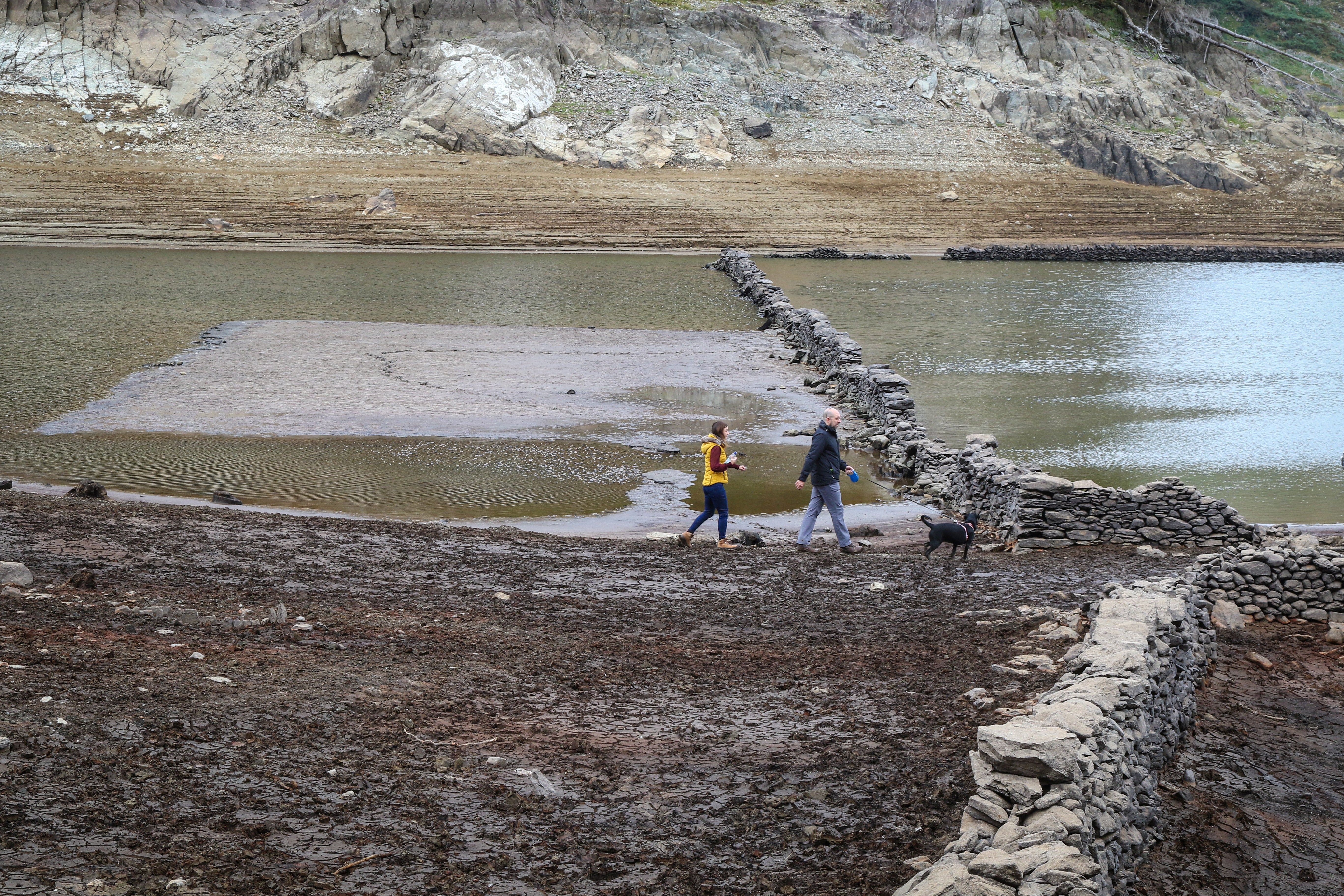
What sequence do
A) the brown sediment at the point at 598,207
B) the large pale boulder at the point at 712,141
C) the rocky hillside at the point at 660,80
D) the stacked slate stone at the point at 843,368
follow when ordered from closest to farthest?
the stacked slate stone at the point at 843,368 < the brown sediment at the point at 598,207 < the large pale boulder at the point at 712,141 < the rocky hillside at the point at 660,80

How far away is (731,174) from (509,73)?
13.6m

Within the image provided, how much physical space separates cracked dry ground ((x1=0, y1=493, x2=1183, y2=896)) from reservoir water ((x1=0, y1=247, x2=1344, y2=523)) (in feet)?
12.0

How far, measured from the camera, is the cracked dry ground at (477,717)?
18.0 ft

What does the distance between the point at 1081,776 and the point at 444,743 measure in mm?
3603

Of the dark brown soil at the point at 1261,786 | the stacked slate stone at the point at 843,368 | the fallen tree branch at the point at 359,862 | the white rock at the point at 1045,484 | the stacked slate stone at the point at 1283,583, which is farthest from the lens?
the stacked slate stone at the point at 843,368

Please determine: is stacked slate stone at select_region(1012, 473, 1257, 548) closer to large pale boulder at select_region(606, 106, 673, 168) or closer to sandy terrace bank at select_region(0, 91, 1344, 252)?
sandy terrace bank at select_region(0, 91, 1344, 252)

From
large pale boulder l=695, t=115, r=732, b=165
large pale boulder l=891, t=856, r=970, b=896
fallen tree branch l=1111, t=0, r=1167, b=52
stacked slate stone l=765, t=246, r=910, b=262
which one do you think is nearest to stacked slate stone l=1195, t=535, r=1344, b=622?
large pale boulder l=891, t=856, r=970, b=896

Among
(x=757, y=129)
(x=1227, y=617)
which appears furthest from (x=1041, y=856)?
(x=757, y=129)

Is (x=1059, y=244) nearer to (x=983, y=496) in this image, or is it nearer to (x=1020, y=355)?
(x=1020, y=355)

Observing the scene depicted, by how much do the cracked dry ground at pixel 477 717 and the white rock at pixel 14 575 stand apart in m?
0.17

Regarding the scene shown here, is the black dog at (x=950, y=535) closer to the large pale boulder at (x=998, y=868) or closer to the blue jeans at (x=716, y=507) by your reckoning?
the blue jeans at (x=716, y=507)

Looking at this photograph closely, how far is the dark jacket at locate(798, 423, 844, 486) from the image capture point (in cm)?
1255

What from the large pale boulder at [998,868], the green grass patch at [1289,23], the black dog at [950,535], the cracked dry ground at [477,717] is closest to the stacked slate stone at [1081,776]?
the large pale boulder at [998,868]

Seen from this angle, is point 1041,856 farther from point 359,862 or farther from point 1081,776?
point 359,862
